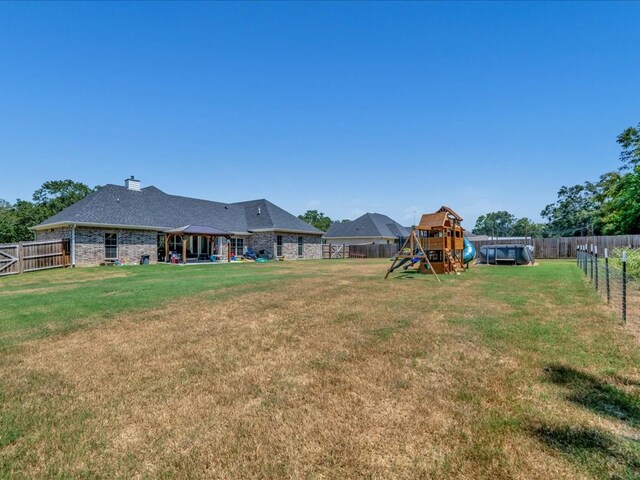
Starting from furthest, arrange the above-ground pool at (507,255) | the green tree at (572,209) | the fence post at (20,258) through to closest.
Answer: the green tree at (572,209) → the above-ground pool at (507,255) → the fence post at (20,258)

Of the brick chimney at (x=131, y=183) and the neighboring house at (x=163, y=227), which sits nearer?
the neighboring house at (x=163, y=227)

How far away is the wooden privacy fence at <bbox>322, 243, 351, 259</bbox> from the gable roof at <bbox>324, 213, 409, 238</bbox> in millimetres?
6243

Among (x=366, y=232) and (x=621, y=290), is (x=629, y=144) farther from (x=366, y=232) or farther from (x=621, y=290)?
(x=366, y=232)

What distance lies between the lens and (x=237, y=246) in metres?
28.2

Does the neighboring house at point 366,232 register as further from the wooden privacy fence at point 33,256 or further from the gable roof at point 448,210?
the wooden privacy fence at point 33,256

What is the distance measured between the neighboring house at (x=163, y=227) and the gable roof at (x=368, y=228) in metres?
10.1

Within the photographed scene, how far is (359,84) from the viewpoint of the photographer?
15.4m

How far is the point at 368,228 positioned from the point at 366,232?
2.09 feet

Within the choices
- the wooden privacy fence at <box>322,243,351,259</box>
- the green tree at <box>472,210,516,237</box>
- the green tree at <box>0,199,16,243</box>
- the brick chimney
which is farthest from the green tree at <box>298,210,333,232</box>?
the green tree at <box>472,210,516,237</box>

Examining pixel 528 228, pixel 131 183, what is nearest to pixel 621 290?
pixel 131 183

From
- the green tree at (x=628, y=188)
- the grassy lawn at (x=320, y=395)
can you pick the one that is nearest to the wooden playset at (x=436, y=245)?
the grassy lawn at (x=320, y=395)

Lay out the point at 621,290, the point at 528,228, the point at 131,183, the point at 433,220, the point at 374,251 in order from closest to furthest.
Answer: the point at 621,290, the point at 433,220, the point at 131,183, the point at 374,251, the point at 528,228

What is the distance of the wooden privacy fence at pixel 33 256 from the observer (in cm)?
1584

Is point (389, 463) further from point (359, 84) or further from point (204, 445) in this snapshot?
point (359, 84)
